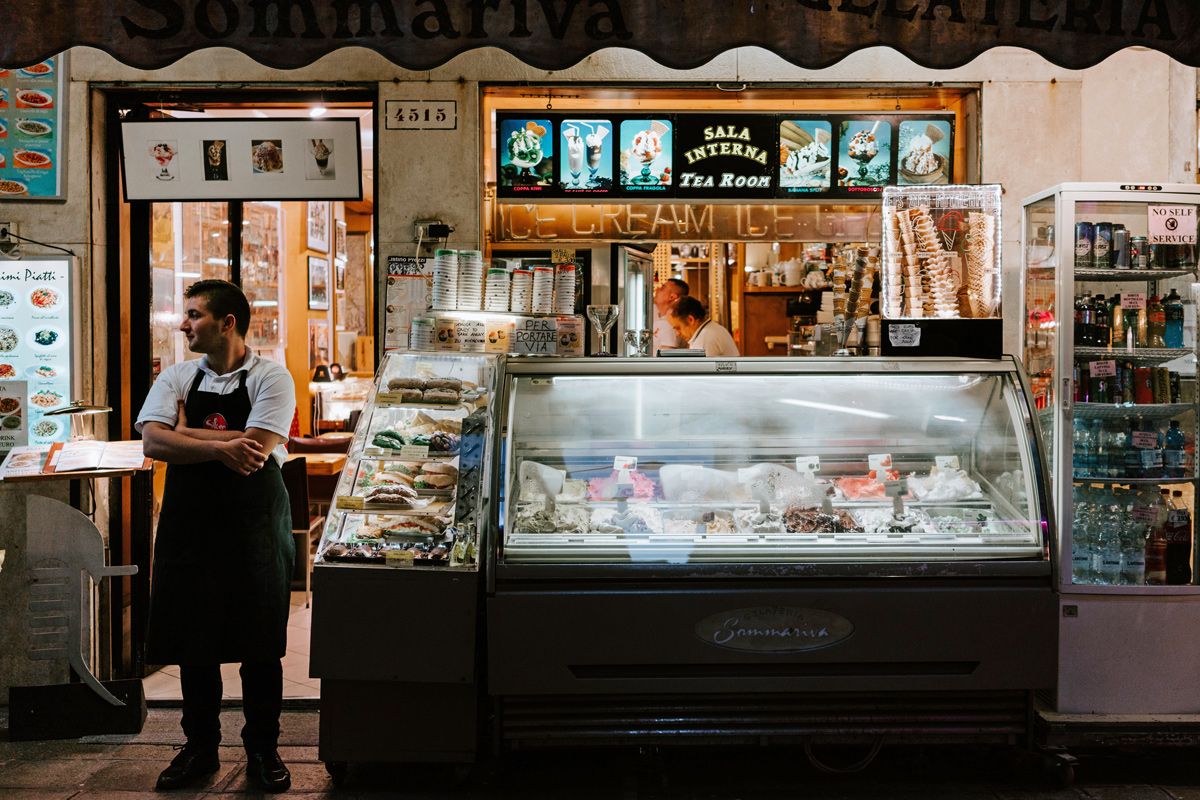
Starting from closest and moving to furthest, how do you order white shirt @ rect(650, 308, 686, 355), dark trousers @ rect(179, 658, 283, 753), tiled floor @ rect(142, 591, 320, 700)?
dark trousers @ rect(179, 658, 283, 753) → tiled floor @ rect(142, 591, 320, 700) → white shirt @ rect(650, 308, 686, 355)

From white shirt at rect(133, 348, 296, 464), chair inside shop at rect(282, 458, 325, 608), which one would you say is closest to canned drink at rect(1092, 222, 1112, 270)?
white shirt at rect(133, 348, 296, 464)

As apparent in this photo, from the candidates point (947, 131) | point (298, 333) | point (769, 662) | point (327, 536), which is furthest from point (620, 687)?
point (298, 333)

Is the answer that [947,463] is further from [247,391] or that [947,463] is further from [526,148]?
[247,391]

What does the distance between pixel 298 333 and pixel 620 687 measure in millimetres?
7759

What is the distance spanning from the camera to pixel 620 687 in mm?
4066

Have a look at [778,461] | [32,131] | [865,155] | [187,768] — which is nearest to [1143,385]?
[778,461]

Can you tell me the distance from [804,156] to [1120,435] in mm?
2196

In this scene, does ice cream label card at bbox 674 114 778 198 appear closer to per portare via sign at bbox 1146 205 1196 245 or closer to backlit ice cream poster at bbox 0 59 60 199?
per portare via sign at bbox 1146 205 1196 245

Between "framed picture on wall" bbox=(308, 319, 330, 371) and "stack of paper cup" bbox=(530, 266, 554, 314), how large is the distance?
6.66 m

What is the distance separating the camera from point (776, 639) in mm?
4074

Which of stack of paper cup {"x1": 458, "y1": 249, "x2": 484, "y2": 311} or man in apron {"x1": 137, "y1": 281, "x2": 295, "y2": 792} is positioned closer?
man in apron {"x1": 137, "y1": 281, "x2": 295, "y2": 792}

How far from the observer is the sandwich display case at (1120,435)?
4.46 m

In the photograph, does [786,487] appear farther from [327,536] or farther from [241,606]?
[241,606]

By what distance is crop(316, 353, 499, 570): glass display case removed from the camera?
13.4 feet
